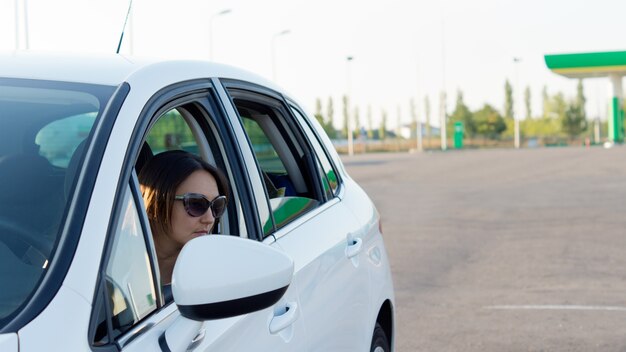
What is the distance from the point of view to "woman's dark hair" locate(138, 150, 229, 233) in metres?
3.29

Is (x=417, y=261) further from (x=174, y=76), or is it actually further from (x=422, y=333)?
(x=174, y=76)

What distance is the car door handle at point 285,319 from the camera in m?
2.99

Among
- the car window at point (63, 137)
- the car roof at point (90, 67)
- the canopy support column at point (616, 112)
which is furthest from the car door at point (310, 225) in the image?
the canopy support column at point (616, 112)

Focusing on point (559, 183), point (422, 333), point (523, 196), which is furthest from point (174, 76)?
point (559, 183)

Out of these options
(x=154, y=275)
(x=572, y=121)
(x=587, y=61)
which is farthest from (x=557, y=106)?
(x=154, y=275)

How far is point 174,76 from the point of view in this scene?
3.02 meters

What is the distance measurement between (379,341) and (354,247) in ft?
1.86

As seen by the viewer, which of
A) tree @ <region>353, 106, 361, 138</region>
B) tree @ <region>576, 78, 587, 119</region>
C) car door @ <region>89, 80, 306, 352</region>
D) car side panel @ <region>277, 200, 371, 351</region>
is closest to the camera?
car door @ <region>89, 80, 306, 352</region>

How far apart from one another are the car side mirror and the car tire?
2.07 metres

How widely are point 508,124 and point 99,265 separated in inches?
5029

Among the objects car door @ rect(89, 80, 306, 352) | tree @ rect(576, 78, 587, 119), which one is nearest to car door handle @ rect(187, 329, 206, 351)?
car door @ rect(89, 80, 306, 352)

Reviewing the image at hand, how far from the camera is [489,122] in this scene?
118 meters

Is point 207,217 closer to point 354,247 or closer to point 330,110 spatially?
point 354,247

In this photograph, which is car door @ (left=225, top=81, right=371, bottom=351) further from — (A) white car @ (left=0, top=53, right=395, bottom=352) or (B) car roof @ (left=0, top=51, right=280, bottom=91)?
(B) car roof @ (left=0, top=51, right=280, bottom=91)
